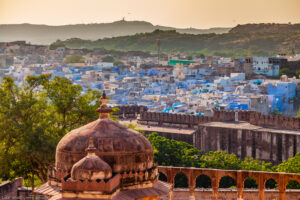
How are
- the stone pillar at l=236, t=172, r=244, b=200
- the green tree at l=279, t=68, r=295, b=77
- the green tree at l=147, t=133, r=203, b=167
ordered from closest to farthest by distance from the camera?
the stone pillar at l=236, t=172, r=244, b=200, the green tree at l=147, t=133, r=203, b=167, the green tree at l=279, t=68, r=295, b=77

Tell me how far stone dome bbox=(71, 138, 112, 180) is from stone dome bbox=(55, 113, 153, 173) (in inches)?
18.5

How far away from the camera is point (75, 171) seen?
12.5m

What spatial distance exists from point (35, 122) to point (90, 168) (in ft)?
41.1

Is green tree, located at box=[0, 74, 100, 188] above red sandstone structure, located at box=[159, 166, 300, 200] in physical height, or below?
above

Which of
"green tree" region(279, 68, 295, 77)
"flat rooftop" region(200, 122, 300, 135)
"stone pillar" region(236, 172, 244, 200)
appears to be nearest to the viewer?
"stone pillar" region(236, 172, 244, 200)

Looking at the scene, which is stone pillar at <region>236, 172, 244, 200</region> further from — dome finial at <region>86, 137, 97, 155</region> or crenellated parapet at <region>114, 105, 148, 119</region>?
crenellated parapet at <region>114, 105, 148, 119</region>

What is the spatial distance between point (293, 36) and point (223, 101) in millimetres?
123009

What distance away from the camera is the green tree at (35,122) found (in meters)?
23.2

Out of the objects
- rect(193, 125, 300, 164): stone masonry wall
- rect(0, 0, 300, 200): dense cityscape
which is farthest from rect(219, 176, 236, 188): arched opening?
rect(193, 125, 300, 164): stone masonry wall

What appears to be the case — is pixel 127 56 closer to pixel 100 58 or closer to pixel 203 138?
pixel 100 58

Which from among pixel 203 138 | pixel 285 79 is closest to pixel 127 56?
pixel 285 79

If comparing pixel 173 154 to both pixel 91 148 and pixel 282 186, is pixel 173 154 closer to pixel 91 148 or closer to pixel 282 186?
pixel 282 186

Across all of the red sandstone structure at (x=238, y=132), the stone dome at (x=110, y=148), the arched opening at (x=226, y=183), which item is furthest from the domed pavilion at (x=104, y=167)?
the red sandstone structure at (x=238, y=132)

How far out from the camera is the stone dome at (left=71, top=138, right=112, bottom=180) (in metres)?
12.4
